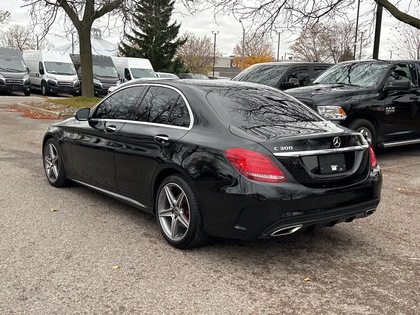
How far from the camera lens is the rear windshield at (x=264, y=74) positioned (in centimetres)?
1073

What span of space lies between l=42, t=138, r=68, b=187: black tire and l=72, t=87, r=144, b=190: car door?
18.4 inches

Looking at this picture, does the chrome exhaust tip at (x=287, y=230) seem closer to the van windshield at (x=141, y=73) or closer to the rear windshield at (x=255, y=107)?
the rear windshield at (x=255, y=107)

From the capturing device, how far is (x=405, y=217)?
542 cm

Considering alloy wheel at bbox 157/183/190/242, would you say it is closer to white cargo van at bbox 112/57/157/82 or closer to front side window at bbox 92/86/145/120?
front side window at bbox 92/86/145/120

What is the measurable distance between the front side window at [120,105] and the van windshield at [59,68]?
22036 mm

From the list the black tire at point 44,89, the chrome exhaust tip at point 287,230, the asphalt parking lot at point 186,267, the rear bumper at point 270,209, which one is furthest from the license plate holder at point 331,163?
the black tire at point 44,89

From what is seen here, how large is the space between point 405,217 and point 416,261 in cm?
139

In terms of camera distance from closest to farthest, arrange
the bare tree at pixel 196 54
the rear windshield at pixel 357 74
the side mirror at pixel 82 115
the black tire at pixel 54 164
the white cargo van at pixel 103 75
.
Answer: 1. the side mirror at pixel 82 115
2. the black tire at pixel 54 164
3. the rear windshield at pixel 357 74
4. the white cargo van at pixel 103 75
5. the bare tree at pixel 196 54

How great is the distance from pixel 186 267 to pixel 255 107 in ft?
5.36

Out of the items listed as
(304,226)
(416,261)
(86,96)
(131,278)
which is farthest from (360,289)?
(86,96)

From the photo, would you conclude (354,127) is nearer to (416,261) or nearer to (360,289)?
(416,261)

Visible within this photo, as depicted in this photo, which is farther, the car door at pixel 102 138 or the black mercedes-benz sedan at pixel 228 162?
the car door at pixel 102 138

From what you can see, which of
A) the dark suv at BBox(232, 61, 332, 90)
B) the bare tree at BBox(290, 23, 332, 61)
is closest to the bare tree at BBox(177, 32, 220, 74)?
the bare tree at BBox(290, 23, 332, 61)

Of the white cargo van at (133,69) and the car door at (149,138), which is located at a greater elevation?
the white cargo van at (133,69)
